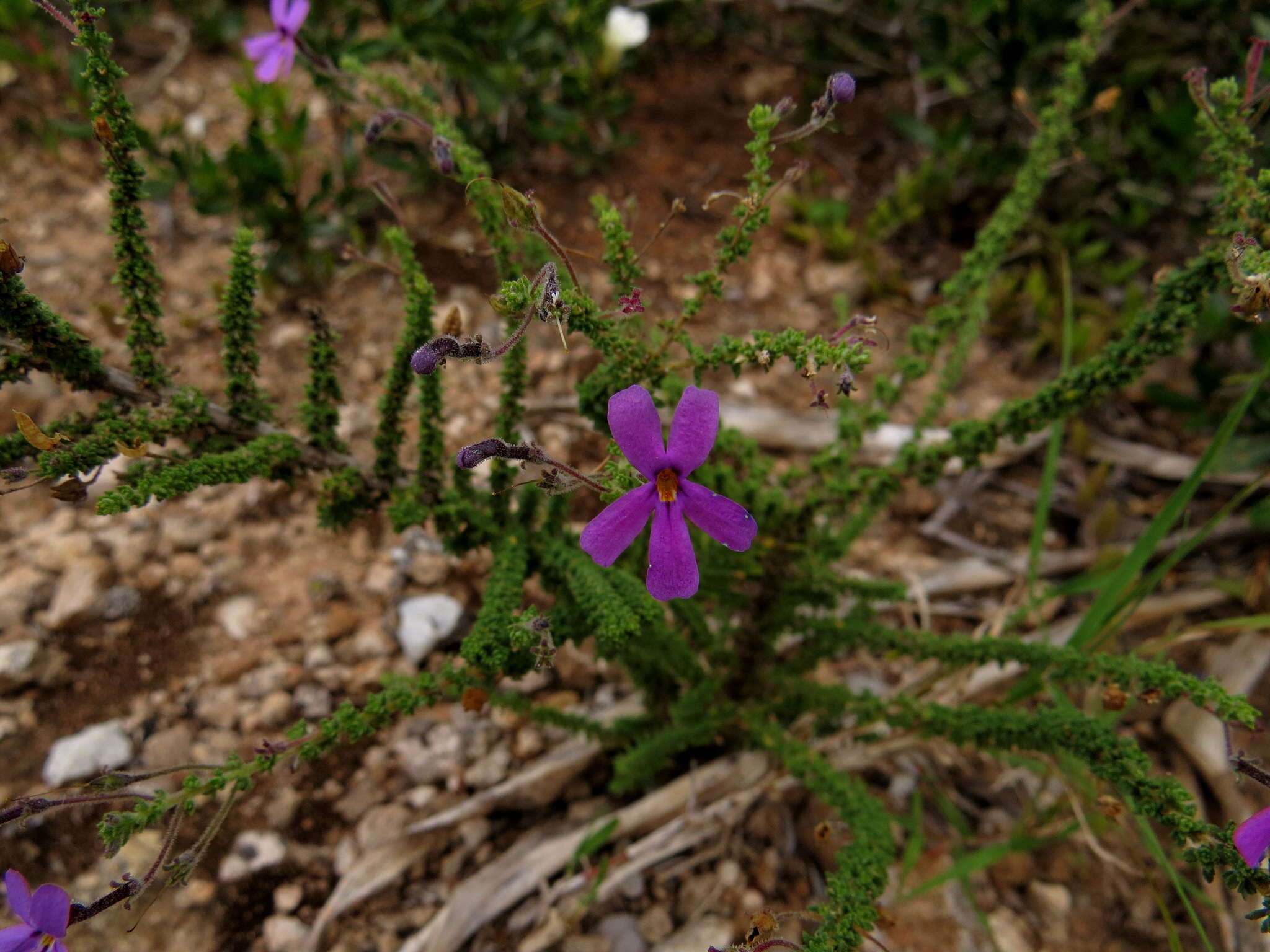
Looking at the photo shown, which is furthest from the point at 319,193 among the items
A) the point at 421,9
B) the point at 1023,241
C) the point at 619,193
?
the point at 1023,241

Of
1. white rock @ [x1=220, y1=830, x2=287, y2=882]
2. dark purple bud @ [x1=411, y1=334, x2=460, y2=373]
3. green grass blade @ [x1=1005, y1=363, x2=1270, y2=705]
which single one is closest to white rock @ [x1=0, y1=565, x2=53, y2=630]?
white rock @ [x1=220, y1=830, x2=287, y2=882]

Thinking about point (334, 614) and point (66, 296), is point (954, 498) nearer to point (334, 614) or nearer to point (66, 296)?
point (334, 614)

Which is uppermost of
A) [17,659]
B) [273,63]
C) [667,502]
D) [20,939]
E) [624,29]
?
[624,29]

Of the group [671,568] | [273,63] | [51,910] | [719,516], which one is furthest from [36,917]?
[273,63]

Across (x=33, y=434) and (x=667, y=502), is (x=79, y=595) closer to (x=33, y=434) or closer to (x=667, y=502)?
(x=33, y=434)

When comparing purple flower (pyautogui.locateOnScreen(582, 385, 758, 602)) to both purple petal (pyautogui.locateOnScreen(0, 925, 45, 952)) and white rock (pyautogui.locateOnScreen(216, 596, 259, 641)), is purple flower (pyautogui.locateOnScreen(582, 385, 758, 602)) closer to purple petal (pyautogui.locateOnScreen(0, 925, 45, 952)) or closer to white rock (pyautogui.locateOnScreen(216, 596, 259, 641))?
purple petal (pyautogui.locateOnScreen(0, 925, 45, 952))
